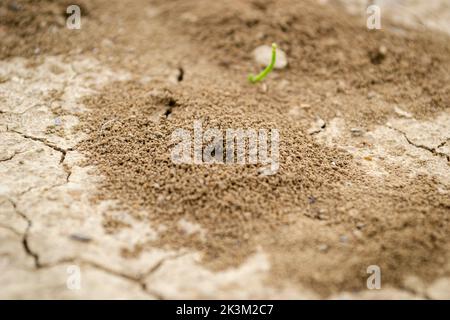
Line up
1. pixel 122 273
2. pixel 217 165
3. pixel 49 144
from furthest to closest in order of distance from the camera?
pixel 49 144
pixel 217 165
pixel 122 273

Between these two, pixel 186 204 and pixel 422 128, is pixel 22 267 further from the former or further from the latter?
pixel 422 128

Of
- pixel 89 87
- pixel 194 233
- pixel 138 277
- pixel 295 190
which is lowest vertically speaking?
pixel 138 277

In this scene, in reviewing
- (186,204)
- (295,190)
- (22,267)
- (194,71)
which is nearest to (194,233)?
(186,204)

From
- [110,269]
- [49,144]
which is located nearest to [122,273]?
[110,269]

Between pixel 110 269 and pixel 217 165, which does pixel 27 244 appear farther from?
pixel 217 165

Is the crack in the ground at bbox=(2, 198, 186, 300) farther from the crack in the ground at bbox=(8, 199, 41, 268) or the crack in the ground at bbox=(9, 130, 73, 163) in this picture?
the crack in the ground at bbox=(9, 130, 73, 163)

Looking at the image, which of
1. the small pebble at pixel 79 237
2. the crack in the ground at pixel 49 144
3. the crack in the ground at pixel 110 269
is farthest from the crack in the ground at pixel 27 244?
the crack in the ground at pixel 49 144

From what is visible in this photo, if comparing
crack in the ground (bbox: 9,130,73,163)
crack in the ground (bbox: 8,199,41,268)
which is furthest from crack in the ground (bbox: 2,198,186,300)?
crack in the ground (bbox: 9,130,73,163)

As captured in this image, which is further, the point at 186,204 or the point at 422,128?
the point at 422,128
